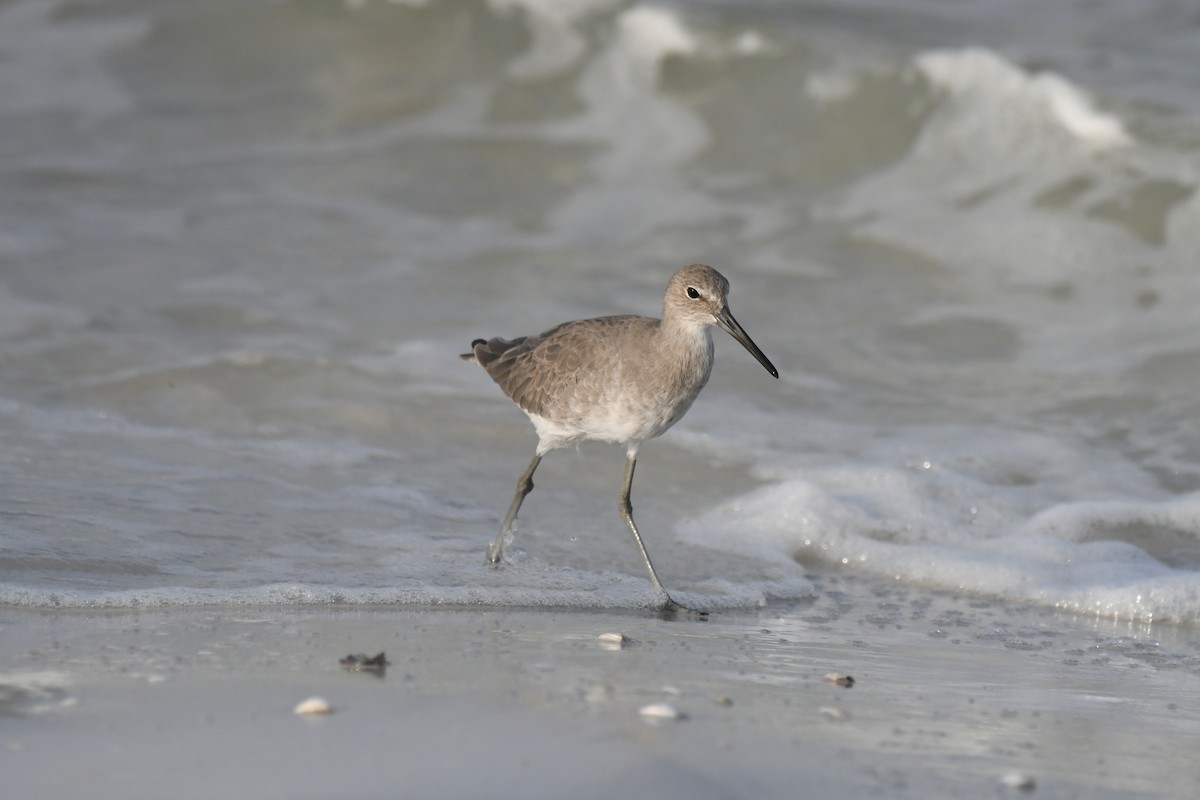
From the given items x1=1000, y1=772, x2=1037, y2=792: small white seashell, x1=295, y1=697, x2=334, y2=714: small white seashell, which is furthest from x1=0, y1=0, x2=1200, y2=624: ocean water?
x1=1000, y1=772, x2=1037, y2=792: small white seashell

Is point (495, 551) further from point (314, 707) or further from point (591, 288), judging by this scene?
point (591, 288)

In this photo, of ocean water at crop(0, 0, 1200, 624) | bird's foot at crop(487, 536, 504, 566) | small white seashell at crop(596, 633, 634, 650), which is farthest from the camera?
ocean water at crop(0, 0, 1200, 624)

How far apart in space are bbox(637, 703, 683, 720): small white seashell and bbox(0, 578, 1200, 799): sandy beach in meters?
0.02

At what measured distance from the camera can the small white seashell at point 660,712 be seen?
159 inches

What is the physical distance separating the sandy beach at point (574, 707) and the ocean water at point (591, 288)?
1.40 feet

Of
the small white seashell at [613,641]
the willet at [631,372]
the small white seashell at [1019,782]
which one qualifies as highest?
the willet at [631,372]

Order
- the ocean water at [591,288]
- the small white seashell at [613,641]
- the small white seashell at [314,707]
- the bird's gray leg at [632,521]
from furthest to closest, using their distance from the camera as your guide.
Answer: the ocean water at [591,288] → the bird's gray leg at [632,521] → the small white seashell at [613,641] → the small white seashell at [314,707]

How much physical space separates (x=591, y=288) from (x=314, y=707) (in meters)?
6.18

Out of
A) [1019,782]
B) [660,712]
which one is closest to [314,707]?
[660,712]

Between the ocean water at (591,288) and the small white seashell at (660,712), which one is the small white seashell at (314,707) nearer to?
the small white seashell at (660,712)

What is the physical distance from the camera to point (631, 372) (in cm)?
577

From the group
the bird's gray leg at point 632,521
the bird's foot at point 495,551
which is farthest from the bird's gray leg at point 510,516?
the bird's gray leg at point 632,521

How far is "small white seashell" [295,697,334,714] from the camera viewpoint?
3.94m

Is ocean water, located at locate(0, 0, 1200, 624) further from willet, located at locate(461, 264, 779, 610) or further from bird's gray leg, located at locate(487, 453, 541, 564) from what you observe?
willet, located at locate(461, 264, 779, 610)
